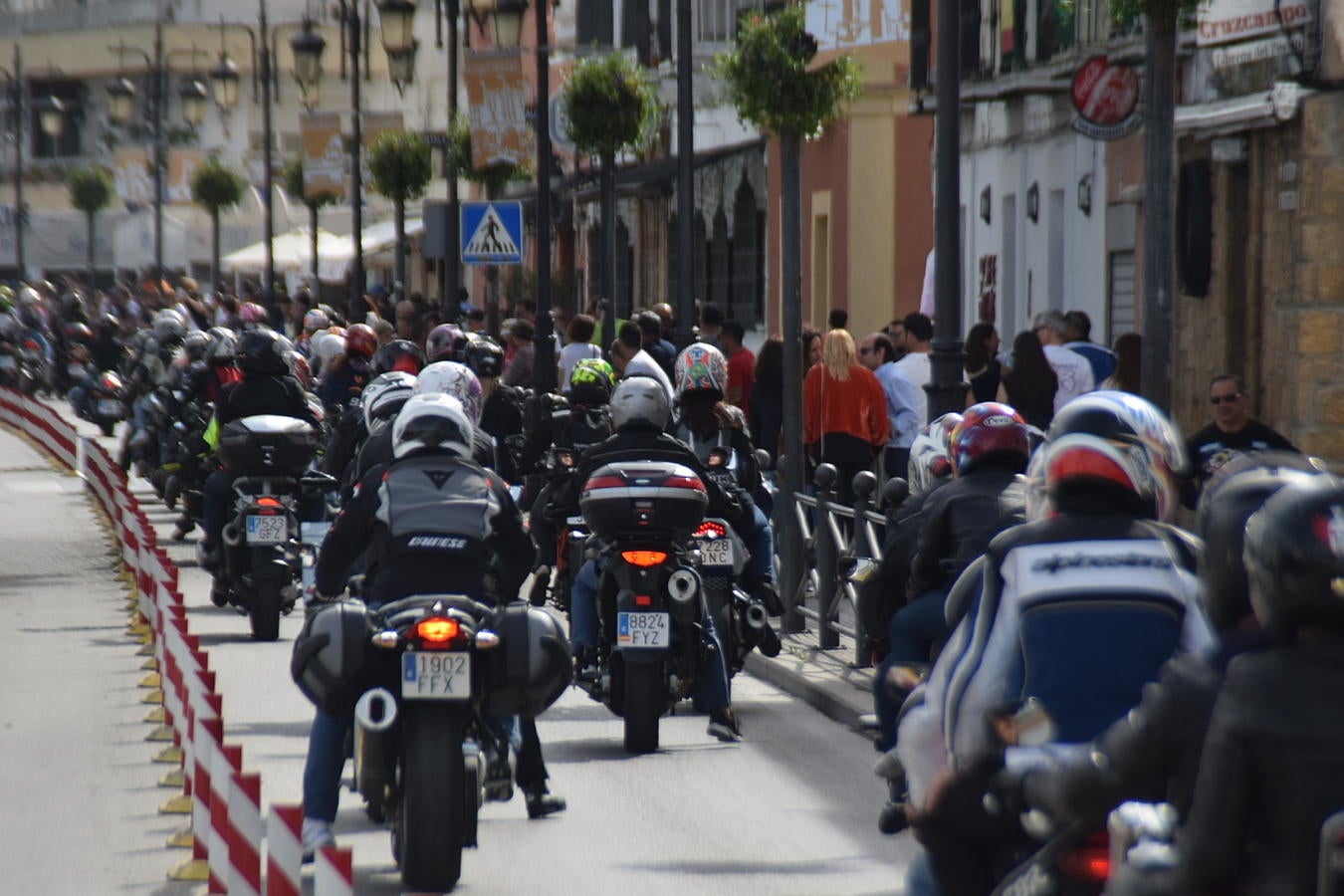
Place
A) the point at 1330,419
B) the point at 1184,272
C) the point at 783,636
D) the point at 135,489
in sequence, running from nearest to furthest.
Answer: the point at 783,636, the point at 1330,419, the point at 1184,272, the point at 135,489

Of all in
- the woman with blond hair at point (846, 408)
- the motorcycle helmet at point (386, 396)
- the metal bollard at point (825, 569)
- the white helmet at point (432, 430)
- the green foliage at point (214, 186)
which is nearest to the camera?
the white helmet at point (432, 430)

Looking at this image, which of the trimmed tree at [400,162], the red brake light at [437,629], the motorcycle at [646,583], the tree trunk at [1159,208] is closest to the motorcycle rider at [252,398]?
the motorcycle at [646,583]

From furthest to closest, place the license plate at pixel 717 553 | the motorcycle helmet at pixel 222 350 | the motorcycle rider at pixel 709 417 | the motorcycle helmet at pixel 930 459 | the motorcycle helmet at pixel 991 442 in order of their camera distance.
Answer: the motorcycle helmet at pixel 222 350
the motorcycle rider at pixel 709 417
the license plate at pixel 717 553
the motorcycle helmet at pixel 930 459
the motorcycle helmet at pixel 991 442

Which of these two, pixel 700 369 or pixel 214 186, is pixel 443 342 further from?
pixel 214 186

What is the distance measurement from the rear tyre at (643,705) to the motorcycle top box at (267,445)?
4951 millimetres

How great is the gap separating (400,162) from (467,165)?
27.1 feet

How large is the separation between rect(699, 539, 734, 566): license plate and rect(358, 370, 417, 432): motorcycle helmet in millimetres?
1488

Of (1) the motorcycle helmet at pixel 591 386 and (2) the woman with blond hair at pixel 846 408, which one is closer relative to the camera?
(1) the motorcycle helmet at pixel 591 386

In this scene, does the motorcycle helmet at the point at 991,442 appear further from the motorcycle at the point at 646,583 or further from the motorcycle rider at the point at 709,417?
the motorcycle rider at the point at 709,417

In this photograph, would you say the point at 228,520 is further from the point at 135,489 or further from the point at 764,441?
the point at 135,489

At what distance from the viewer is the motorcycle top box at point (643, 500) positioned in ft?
A: 34.4

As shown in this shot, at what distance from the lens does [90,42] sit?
96.3 m

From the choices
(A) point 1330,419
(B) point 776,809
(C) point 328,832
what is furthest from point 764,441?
(C) point 328,832

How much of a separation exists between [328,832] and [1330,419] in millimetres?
11174
